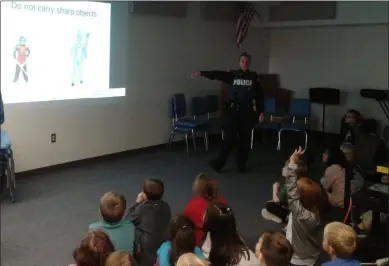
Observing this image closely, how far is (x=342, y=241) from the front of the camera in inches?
84.1

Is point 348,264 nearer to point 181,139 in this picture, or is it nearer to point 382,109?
point 181,139

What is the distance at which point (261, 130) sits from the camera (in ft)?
25.2

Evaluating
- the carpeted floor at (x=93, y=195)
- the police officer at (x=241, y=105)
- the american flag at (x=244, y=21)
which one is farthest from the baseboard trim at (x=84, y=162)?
the american flag at (x=244, y=21)

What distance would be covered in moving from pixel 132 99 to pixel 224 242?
4.42 meters

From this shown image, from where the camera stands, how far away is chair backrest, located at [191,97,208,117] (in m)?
7.04

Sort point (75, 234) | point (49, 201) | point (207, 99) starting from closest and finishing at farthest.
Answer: point (75, 234)
point (49, 201)
point (207, 99)

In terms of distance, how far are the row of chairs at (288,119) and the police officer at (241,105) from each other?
166cm

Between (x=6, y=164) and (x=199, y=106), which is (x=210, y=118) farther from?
(x=6, y=164)

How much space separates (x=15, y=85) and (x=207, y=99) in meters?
3.36

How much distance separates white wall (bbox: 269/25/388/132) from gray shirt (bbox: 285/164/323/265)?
5586 millimetres

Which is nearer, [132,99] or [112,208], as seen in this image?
[112,208]

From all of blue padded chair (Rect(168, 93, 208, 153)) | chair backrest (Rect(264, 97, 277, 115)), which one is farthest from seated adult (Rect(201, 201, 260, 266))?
chair backrest (Rect(264, 97, 277, 115))

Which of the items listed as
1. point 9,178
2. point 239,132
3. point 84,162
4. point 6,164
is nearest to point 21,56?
point 6,164

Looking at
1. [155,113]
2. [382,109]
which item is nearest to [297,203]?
[155,113]
